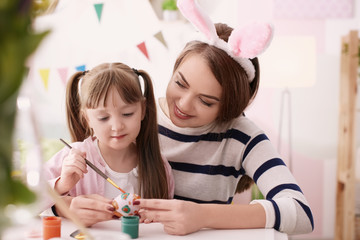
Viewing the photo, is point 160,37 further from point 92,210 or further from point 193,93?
point 92,210

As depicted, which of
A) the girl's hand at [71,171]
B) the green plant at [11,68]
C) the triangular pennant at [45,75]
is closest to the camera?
the green plant at [11,68]

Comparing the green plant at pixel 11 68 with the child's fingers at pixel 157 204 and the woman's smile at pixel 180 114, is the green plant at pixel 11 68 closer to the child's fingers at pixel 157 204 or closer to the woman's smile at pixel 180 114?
the child's fingers at pixel 157 204

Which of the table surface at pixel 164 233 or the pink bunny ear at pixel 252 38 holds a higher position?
the pink bunny ear at pixel 252 38

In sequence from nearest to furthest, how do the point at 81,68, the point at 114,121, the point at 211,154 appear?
1. the point at 114,121
2. the point at 211,154
3. the point at 81,68


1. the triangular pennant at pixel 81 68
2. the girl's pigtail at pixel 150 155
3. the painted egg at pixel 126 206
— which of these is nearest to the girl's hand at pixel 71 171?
the painted egg at pixel 126 206

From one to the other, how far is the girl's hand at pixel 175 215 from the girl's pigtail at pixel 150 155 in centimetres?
32

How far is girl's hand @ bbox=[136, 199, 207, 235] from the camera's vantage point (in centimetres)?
93

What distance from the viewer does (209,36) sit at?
1.34 m

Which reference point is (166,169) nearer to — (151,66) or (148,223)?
(148,223)

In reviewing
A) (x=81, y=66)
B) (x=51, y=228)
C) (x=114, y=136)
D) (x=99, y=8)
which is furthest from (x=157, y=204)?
(x=99, y=8)

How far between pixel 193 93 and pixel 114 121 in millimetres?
232

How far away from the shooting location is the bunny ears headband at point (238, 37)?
A: 4.00 feet

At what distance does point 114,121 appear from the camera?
47.6 inches

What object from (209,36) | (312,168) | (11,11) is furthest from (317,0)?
A: (11,11)
